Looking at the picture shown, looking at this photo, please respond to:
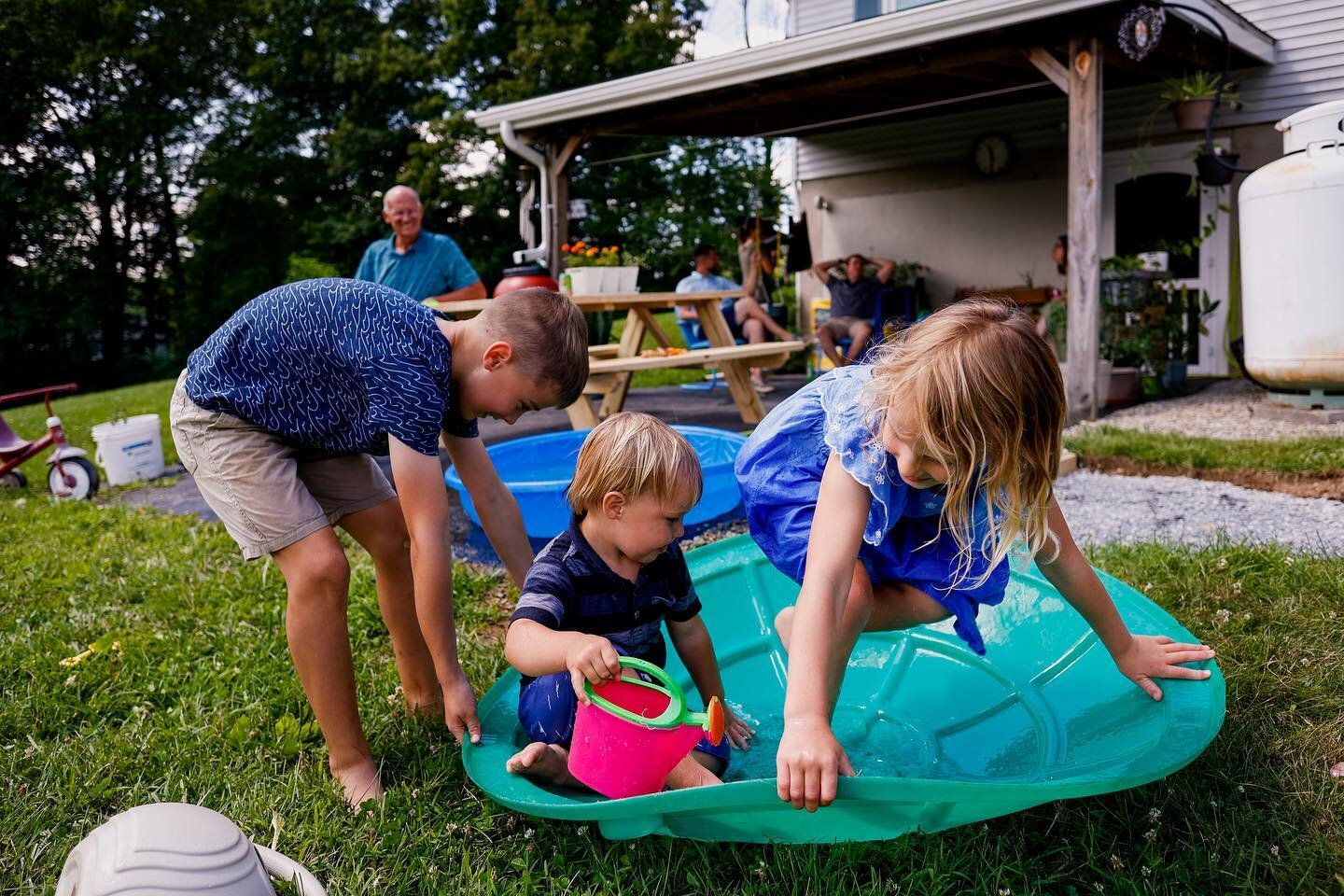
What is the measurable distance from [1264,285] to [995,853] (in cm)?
504

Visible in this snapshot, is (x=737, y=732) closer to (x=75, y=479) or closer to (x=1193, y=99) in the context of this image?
Answer: (x=75, y=479)

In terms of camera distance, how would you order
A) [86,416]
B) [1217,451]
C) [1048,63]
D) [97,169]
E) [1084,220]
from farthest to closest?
[97,169] → [86,416] → [1048,63] → [1084,220] → [1217,451]

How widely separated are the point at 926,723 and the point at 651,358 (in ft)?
11.7

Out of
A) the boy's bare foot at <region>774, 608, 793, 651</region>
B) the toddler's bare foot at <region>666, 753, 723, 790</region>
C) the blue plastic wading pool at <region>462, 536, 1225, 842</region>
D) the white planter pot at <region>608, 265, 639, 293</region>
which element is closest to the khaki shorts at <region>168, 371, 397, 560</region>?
the blue plastic wading pool at <region>462, 536, 1225, 842</region>

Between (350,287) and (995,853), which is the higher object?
(350,287)

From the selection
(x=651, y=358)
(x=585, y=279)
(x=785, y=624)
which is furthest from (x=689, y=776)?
(x=585, y=279)

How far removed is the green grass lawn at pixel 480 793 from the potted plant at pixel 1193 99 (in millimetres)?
5534

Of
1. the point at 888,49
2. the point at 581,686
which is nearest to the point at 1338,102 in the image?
the point at 888,49

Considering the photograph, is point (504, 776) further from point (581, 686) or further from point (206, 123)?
point (206, 123)

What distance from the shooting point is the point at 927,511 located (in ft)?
6.02

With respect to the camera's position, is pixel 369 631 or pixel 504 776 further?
pixel 369 631

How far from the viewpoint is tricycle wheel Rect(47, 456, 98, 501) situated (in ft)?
17.0

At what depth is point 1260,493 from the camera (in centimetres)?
379

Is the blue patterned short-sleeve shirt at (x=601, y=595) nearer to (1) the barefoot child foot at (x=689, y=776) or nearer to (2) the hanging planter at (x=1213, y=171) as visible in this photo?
(1) the barefoot child foot at (x=689, y=776)
